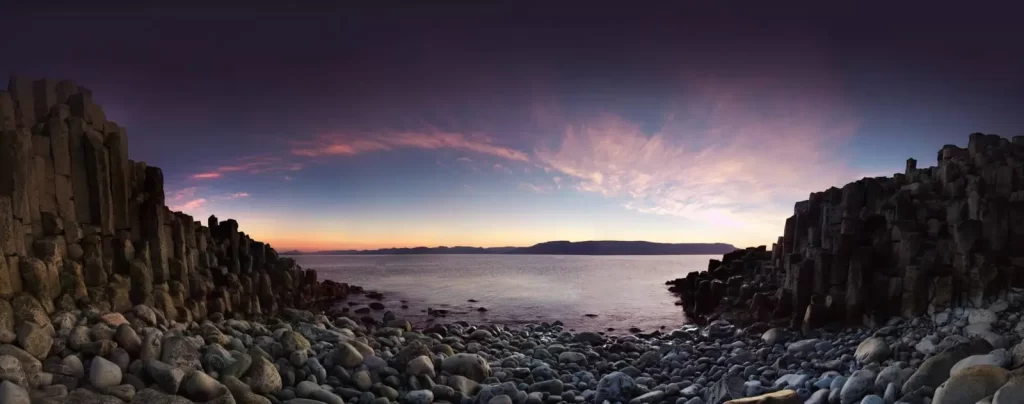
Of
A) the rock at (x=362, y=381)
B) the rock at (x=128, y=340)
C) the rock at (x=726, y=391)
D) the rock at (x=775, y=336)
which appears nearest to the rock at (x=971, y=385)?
the rock at (x=726, y=391)

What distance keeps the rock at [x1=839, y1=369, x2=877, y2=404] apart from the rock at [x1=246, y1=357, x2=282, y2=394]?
29.9ft

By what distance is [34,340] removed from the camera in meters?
6.94

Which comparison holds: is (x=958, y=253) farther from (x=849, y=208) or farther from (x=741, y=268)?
(x=741, y=268)

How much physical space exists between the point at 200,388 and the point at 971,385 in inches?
411

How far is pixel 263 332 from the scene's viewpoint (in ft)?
38.6

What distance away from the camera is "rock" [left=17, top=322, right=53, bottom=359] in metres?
6.86

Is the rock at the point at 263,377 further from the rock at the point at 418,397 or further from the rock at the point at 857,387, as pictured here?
the rock at the point at 857,387

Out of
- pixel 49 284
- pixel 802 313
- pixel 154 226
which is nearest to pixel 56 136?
pixel 154 226

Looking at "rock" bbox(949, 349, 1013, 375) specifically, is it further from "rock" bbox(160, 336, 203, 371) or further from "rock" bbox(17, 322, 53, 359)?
"rock" bbox(17, 322, 53, 359)

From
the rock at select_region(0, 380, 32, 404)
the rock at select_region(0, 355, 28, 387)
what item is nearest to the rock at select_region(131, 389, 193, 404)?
the rock at select_region(0, 380, 32, 404)

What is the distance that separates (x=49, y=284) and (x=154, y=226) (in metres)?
3.54

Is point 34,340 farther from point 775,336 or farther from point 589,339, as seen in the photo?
point 775,336

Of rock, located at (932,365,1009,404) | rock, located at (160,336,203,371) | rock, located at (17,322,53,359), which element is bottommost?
rock, located at (932,365,1009,404)

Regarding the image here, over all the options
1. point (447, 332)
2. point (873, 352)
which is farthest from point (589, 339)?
point (873, 352)
